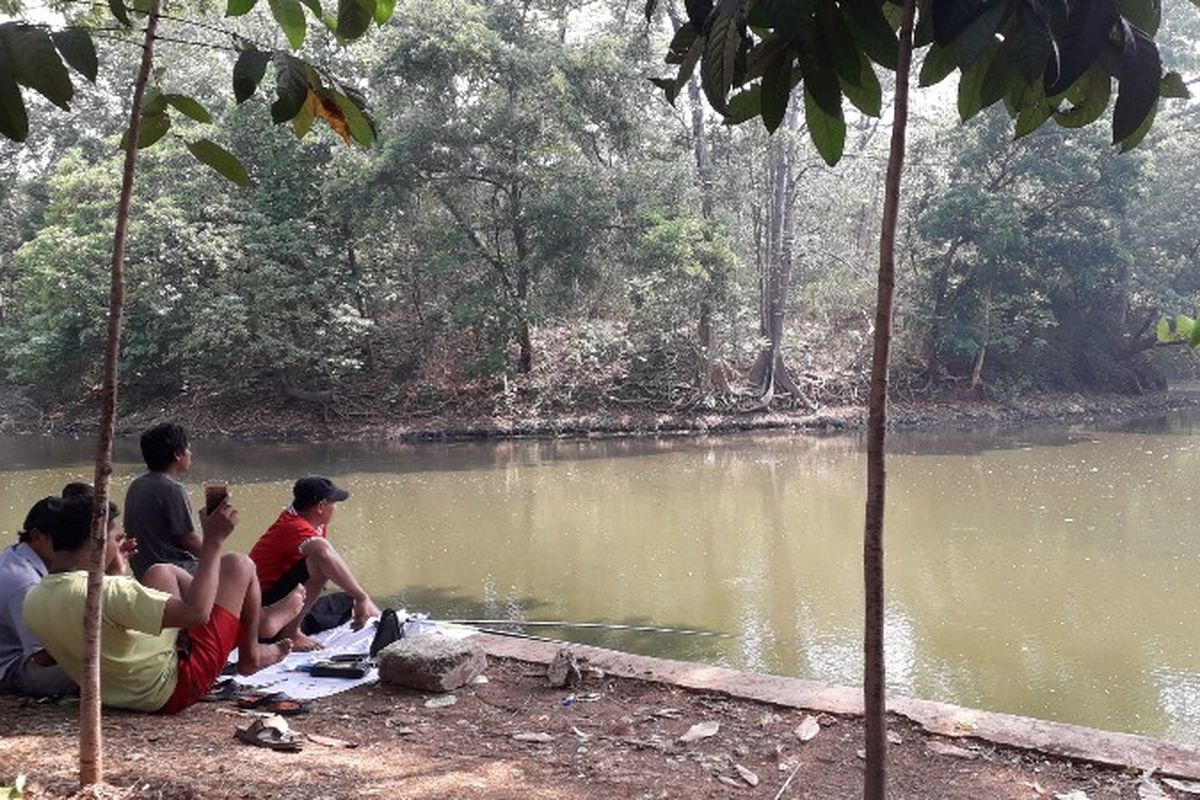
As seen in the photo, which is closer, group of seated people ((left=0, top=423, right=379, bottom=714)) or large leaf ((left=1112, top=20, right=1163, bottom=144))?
large leaf ((left=1112, top=20, right=1163, bottom=144))

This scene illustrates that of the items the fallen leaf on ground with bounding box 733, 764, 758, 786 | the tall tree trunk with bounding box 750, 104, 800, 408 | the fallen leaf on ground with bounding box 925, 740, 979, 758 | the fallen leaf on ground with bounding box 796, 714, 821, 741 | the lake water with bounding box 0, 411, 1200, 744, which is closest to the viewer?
the fallen leaf on ground with bounding box 733, 764, 758, 786

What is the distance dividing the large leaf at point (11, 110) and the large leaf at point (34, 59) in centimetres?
2

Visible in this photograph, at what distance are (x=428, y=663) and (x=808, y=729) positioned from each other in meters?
1.20

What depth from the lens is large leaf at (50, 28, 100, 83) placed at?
4.41 ft

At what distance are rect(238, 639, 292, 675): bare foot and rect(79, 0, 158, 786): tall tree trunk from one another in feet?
3.53

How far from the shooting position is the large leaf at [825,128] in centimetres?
139

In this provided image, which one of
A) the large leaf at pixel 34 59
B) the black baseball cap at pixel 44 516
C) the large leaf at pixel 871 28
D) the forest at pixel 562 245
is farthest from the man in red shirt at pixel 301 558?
the forest at pixel 562 245

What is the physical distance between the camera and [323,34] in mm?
14023

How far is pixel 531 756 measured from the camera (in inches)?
105

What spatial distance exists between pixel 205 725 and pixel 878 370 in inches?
84.2

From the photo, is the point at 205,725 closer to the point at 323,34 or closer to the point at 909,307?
the point at 323,34

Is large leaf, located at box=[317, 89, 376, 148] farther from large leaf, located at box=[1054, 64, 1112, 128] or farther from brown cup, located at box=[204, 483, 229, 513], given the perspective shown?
large leaf, located at box=[1054, 64, 1112, 128]

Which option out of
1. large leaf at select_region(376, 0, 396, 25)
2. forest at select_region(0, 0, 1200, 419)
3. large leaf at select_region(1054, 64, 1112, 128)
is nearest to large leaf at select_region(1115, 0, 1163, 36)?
large leaf at select_region(1054, 64, 1112, 128)

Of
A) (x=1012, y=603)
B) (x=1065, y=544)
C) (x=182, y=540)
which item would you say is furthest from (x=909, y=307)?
(x=182, y=540)
